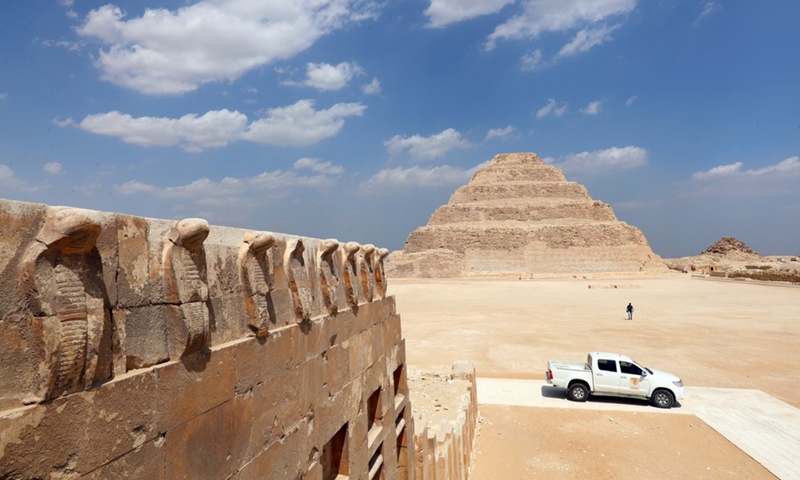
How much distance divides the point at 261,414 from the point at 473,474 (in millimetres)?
7634

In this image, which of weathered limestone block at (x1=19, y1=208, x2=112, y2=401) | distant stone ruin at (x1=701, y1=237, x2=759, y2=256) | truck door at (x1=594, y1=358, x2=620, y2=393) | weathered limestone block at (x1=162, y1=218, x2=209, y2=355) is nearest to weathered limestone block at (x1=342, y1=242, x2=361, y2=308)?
weathered limestone block at (x1=162, y1=218, x2=209, y2=355)

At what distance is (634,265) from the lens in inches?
2486

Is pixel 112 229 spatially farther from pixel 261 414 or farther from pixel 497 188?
pixel 497 188

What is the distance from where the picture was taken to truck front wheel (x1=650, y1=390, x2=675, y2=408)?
12156 mm

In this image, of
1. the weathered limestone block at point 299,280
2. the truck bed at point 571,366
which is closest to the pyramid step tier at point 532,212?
the truck bed at point 571,366

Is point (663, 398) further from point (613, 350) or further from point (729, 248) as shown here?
point (729, 248)

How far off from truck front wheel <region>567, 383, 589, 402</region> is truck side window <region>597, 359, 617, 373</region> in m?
0.71

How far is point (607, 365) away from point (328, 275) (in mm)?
10852

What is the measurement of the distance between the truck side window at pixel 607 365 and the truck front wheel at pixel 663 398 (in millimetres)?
1152

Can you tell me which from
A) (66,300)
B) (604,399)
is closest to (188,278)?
(66,300)

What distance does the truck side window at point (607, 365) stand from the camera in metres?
12.7

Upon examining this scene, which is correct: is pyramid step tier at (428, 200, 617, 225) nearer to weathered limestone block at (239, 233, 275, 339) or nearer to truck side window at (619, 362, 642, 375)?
truck side window at (619, 362, 642, 375)

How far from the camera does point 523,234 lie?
2734 inches

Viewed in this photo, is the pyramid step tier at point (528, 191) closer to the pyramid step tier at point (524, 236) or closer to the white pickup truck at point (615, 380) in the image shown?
the pyramid step tier at point (524, 236)
